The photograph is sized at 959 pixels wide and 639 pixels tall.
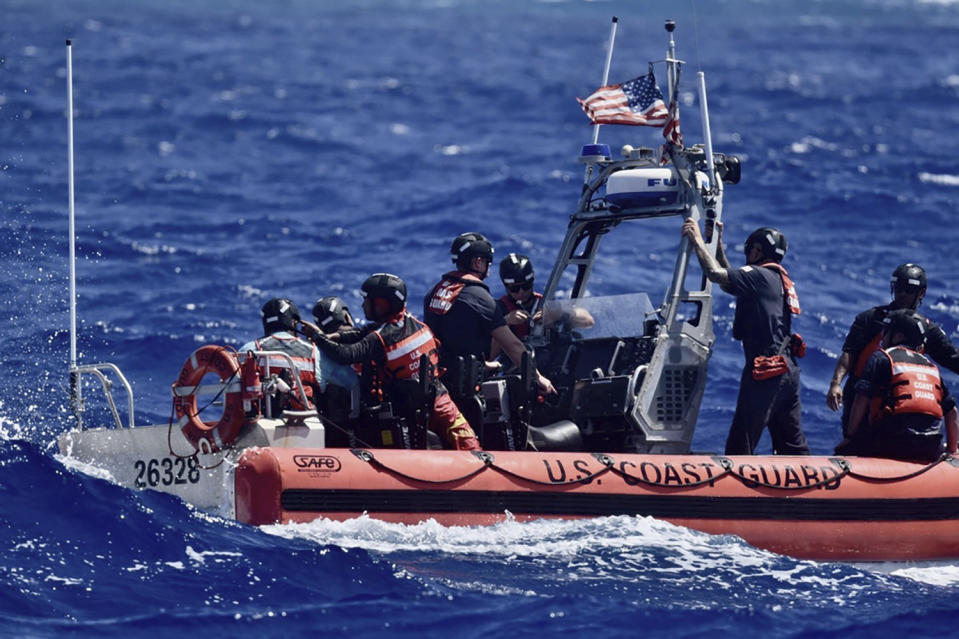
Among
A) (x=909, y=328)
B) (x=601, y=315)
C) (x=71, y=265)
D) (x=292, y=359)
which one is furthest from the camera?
(x=601, y=315)

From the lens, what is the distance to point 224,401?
9609 mm

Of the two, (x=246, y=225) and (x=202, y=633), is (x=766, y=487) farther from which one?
(x=246, y=225)

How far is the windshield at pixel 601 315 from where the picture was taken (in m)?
10.9

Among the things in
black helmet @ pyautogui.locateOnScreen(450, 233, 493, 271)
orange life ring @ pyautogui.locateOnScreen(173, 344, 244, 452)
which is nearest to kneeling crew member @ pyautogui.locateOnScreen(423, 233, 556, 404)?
black helmet @ pyautogui.locateOnScreen(450, 233, 493, 271)

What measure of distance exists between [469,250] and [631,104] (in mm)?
1758

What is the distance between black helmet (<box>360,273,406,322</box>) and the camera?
33.0 feet

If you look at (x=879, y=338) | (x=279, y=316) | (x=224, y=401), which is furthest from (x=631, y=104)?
(x=224, y=401)

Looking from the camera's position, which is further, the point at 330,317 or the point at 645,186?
the point at 645,186

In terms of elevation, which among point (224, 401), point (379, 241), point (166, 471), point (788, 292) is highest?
point (788, 292)

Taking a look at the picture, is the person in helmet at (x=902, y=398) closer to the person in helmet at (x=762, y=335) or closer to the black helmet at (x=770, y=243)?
the person in helmet at (x=762, y=335)

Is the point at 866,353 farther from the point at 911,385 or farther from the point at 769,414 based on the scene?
the point at 769,414

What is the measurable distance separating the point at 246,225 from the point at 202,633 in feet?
46.8

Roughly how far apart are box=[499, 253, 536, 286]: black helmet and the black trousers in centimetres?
167

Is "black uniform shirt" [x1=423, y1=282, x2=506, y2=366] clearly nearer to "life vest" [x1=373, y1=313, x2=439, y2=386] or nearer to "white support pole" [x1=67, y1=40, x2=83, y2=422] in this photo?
"life vest" [x1=373, y1=313, x2=439, y2=386]
